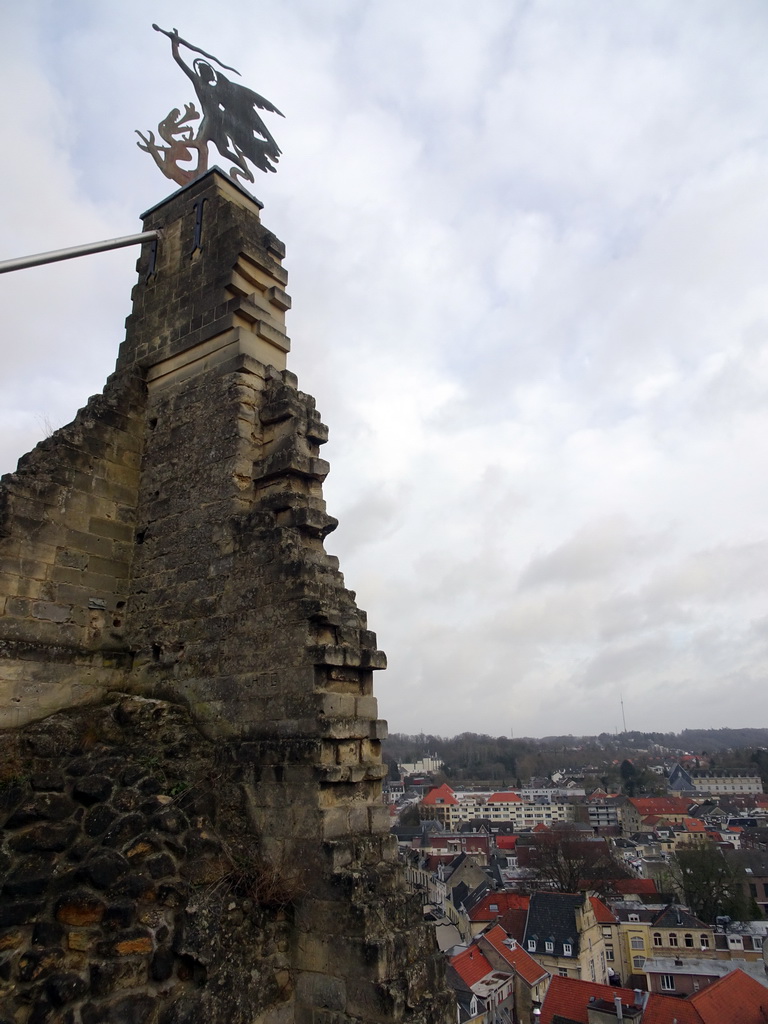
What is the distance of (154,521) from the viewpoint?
6.89m

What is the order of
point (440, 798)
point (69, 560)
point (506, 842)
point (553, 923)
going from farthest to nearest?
1. point (440, 798)
2. point (506, 842)
3. point (553, 923)
4. point (69, 560)

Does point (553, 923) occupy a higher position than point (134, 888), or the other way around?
point (134, 888)

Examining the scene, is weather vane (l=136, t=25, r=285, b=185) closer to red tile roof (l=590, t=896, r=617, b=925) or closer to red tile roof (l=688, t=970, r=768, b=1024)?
red tile roof (l=688, t=970, r=768, b=1024)

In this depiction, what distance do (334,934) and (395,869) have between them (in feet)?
2.21

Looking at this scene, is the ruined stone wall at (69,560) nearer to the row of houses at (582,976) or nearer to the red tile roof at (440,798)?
the row of houses at (582,976)

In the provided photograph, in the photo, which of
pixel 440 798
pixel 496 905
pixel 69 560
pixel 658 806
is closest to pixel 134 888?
pixel 69 560

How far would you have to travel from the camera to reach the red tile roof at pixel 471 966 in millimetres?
33875

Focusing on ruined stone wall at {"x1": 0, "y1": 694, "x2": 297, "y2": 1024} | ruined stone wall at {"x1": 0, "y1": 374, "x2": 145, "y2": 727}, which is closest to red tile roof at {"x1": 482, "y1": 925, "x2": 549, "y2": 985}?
ruined stone wall at {"x1": 0, "y1": 374, "x2": 145, "y2": 727}

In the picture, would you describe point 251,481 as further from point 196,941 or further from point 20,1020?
point 20,1020

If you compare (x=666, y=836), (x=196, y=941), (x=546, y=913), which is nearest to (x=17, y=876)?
(x=196, y=941)

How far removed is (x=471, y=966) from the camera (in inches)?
1371

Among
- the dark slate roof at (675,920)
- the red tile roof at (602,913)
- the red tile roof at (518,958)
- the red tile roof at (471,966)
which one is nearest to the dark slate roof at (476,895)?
the red tile roof at (602,913)

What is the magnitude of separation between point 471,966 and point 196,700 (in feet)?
119

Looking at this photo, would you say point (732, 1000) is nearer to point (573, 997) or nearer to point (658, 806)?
point (573, 997)
